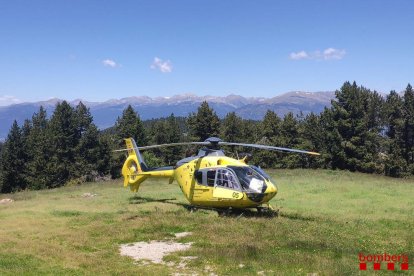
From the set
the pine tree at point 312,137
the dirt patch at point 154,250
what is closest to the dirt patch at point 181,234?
the dirt patch at point 154,250

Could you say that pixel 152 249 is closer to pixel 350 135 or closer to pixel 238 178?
pixel 238 178

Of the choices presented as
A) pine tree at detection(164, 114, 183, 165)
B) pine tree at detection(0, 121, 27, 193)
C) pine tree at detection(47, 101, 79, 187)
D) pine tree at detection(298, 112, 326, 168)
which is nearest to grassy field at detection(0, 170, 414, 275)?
pine tree at detection(47, 101, 79, 187)

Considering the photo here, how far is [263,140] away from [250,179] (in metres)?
61.4

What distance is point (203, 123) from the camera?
76.2 m

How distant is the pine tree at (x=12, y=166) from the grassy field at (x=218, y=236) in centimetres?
5530

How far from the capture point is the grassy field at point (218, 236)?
13.0m

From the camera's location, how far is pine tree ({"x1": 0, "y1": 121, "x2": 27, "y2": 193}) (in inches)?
2990

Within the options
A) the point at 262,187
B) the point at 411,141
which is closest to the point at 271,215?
the point at 262,187

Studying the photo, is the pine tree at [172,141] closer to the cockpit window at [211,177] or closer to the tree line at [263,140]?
the tree line at [263,140]

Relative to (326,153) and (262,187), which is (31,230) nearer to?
(262,187)

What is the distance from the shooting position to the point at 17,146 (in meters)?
77.9

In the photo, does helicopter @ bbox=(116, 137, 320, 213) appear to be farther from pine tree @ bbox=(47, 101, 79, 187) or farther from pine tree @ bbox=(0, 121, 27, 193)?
pine tree @ bbox=(0, 121, 27, 193)

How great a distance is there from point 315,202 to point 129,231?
45.9 feet

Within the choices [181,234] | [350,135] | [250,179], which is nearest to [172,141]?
[350,135]
